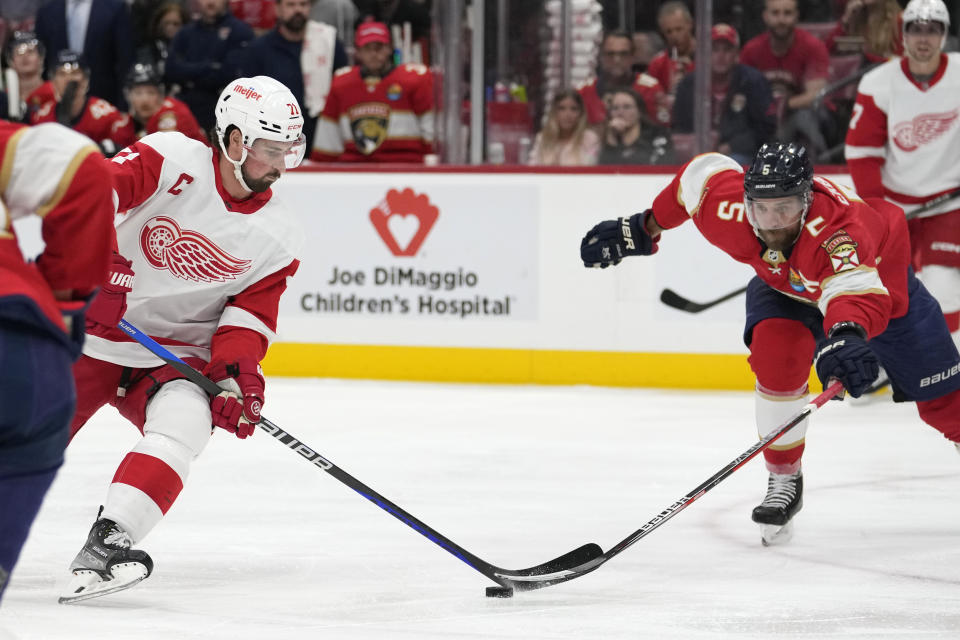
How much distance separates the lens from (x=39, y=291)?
1.74 metres

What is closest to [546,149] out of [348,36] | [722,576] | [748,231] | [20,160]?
[348,36]

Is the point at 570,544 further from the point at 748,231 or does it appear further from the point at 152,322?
the point at 152,322

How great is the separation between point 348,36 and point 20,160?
497cm

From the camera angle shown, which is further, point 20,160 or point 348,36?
point 348,36

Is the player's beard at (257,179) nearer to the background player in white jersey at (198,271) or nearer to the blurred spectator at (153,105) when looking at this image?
the background player in white jersey at (198,271)

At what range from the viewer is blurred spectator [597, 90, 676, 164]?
5.78 m

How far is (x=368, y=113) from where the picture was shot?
6188 mm

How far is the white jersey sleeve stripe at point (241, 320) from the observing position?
282 centimetres

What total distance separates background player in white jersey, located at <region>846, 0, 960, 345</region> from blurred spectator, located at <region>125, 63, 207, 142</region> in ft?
9.44

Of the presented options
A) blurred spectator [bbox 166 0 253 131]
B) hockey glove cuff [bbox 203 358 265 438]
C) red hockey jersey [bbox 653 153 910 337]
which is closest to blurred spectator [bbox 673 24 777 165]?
blurred spectator [bbox 166 0 253 131]

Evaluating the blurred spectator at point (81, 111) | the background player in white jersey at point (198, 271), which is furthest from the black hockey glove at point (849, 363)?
the blurred spectator at point (81, 111)

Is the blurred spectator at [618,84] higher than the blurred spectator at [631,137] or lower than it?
higher

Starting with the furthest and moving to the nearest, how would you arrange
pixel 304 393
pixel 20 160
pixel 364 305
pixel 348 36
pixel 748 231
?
pixel 348 36
pixel 364 305
pixel 304 393
pixel 748 231
pixel 20 160

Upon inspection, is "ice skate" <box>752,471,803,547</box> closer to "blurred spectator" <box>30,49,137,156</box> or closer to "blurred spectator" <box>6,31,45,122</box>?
"blurred spectator" <box>30,49,137,156</box>
